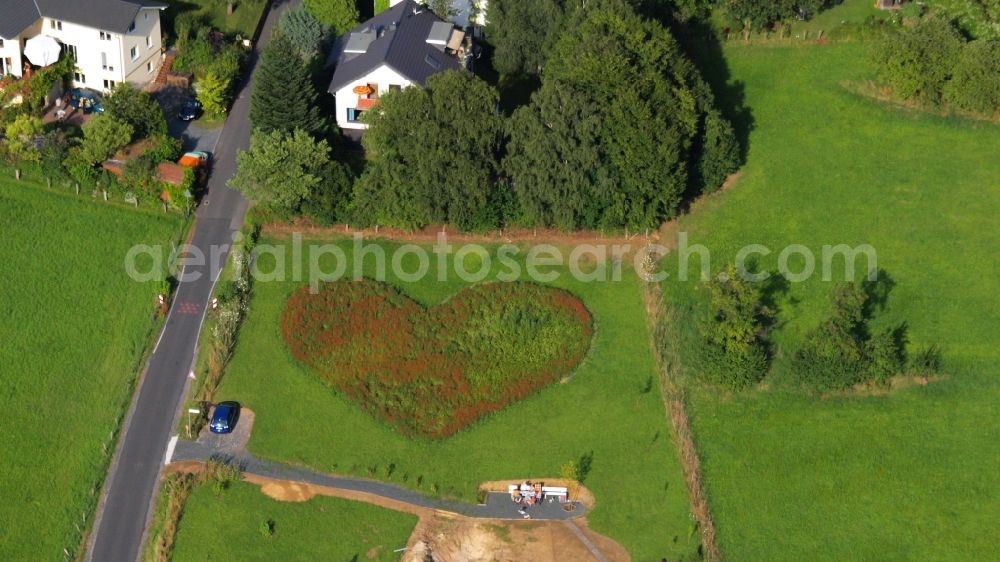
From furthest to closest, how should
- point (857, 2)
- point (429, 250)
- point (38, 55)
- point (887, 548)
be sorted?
point (857, 2)
point (38, 55)
point (429, 250)
point (887, 548)

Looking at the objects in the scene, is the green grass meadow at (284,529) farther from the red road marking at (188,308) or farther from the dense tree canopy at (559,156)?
the dense tree canopy at (559,156)

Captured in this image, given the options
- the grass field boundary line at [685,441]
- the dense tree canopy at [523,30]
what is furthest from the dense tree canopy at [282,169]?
the grass field boundary line at [685,441]

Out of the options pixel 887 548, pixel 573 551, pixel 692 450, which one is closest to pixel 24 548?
pixel 573 551

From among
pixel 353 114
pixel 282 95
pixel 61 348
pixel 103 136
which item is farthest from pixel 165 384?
pixel 353 114

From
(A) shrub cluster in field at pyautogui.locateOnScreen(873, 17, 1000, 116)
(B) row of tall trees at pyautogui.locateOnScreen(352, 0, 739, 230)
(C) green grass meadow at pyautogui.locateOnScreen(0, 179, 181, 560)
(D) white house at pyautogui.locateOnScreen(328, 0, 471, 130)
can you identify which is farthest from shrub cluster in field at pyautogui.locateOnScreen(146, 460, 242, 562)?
(A) shrub cluster in field at pyautogui.locateOnScreen(873, 17, 1000, 116)

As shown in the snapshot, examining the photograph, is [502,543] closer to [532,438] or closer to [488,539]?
[488,539]

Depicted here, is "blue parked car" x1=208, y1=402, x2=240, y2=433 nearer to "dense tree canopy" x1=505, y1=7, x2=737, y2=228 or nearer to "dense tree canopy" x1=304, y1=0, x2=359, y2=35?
"dense tree canopy" x1=505, y1=7, x2=737, y2=228

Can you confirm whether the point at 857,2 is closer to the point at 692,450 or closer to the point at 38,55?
the point at 692,450
